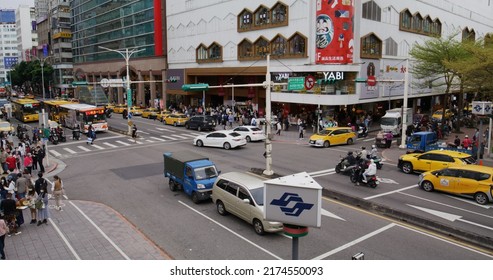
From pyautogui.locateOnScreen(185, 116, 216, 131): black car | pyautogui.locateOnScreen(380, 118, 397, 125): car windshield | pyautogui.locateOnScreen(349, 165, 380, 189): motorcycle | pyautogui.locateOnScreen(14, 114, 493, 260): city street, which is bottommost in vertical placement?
pyautogui.locateOnScreen(14, 114, 493, 260): city street

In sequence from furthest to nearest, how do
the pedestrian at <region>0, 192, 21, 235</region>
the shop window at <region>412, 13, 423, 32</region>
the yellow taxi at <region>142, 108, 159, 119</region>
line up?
the yellow taxi at <region>142, 108, 159, 119</region>, the shop window at <region>412, 13, 423, 32</region>, the pedestrian at <region>0, 192, 21, 235</region>

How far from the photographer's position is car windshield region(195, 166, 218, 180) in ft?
59.4

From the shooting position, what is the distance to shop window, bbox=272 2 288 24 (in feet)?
155

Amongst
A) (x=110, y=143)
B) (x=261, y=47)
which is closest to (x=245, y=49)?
(x=261, y=47)

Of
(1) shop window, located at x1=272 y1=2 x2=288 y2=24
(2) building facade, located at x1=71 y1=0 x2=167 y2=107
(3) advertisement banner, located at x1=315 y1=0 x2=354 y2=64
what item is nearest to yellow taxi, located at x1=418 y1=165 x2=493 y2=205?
(3) advertisement banner, located at x1=315 y1=0 x2=354 y2=64

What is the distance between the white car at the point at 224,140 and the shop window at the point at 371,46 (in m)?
20.0

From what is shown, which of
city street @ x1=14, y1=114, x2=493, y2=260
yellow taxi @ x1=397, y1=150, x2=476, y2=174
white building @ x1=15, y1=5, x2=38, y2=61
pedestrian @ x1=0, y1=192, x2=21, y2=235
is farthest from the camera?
white building @ x1=15, y1=5, x2=38, y2=61

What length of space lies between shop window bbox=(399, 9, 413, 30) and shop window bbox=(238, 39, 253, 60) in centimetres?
1945

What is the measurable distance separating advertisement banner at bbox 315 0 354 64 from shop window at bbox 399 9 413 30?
45.5 ft

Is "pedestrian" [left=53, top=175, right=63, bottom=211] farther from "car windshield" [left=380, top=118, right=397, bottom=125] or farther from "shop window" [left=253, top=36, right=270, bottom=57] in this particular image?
"shop window" [left=253, top=36, right=270, bottom=57]

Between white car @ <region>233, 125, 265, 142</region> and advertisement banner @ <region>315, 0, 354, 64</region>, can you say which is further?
advertisement banner @ <region>315, 0, 354, 64</region>

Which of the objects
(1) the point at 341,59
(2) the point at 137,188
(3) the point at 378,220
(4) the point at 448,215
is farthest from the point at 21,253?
(1) the point at 341,59

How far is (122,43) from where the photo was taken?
286ft

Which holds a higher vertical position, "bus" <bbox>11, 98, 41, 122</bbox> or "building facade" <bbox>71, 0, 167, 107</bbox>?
"building facade" <bbox>71, 0, 167, 107</bbox>
